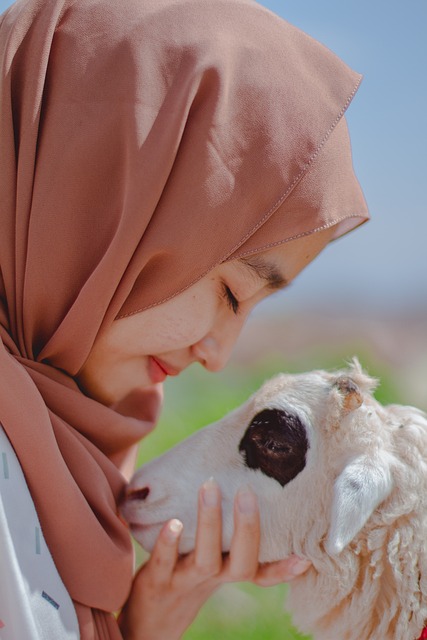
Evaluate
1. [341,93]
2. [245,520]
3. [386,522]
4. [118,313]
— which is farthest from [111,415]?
[341,93]

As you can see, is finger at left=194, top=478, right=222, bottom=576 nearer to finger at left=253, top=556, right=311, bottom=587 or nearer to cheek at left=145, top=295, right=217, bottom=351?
finger at left=253, top=556, right=311, bottom=587

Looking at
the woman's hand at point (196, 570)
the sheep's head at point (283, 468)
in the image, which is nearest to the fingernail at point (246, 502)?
the woman's hand at point (196, 570)

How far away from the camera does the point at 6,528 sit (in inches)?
57.4

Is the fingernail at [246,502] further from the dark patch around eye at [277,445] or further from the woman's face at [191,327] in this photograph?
the woman's face at [191,327]

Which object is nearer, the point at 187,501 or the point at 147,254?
the point at 147,254

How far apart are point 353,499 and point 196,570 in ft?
1.33

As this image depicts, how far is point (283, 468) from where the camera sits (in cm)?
187

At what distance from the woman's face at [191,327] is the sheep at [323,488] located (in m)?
0.20

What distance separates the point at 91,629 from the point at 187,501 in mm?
381

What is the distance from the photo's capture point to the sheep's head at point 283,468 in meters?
1.85

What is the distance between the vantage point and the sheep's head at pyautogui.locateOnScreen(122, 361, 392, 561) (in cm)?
185

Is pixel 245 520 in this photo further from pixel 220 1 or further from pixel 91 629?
pixel 220 1

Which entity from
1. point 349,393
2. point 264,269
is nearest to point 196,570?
point 349,393

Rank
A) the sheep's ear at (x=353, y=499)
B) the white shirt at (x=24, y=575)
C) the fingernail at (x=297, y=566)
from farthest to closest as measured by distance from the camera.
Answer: the fingernail at (x=297, y=566) → the sheep's ear at (x=353, y=499) → the white shirt at (x=24, y=575)
